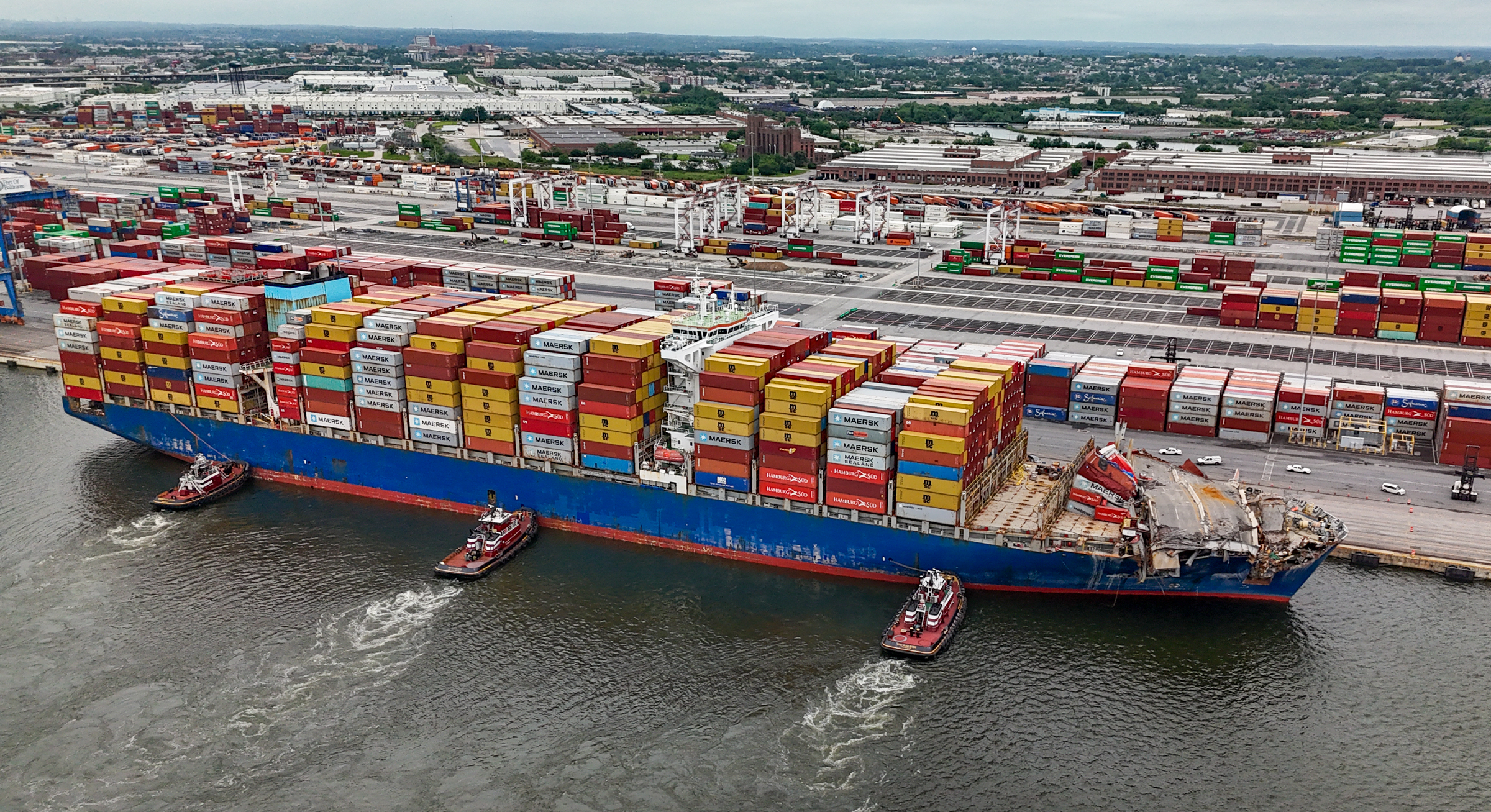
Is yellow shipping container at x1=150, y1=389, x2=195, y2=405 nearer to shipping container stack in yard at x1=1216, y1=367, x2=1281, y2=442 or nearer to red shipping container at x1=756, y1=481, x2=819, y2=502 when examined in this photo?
red shipping container at x1=756, y1=481, x2=819, y2=502

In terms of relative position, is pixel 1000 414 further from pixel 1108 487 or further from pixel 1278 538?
pixel 1278 538

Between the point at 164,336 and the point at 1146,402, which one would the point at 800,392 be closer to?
the point at 1146,402

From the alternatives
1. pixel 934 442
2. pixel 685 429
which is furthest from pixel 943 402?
pixel 685 429

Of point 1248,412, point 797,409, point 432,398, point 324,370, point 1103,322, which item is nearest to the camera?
point 797,409

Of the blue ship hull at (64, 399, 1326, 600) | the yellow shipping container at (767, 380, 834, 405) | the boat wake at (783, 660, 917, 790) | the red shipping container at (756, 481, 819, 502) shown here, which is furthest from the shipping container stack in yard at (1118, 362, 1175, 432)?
the boat wake at (783, 660, 917, 790)

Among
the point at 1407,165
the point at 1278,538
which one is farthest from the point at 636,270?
the point at 1407,165
